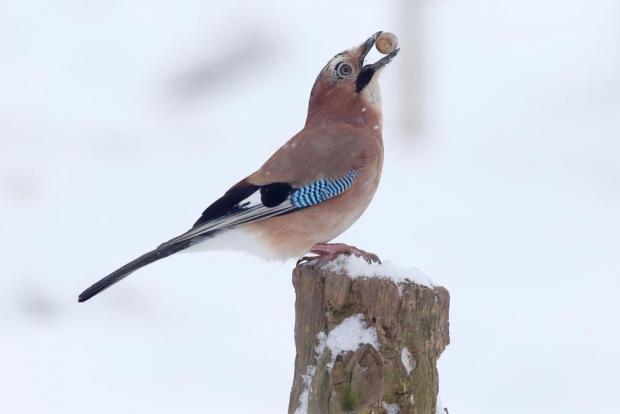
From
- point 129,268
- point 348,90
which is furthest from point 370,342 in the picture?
point 348,90

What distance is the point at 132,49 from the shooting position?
19.7 metres

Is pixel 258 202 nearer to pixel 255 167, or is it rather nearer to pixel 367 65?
pixel 367 65

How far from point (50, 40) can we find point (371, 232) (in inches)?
388

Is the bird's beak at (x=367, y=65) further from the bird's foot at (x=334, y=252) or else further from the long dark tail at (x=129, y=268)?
the long dark tail at (x=129, y=268)

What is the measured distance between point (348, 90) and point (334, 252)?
48.8 inches

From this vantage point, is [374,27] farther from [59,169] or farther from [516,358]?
[516,358]

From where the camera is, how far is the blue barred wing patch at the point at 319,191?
5203 millimetres

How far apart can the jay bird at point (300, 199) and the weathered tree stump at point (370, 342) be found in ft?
2.90

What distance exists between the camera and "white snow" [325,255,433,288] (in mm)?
A: 3941

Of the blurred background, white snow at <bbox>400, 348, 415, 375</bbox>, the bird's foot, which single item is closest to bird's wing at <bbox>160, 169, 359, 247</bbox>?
the bird's foot

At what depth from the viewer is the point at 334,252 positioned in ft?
15.6

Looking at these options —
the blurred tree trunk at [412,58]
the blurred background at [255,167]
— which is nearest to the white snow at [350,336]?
the blurred background at [255,167]

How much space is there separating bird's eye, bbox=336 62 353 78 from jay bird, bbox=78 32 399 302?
0.37 feet

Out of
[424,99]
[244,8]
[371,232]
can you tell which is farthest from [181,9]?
[371,232]
